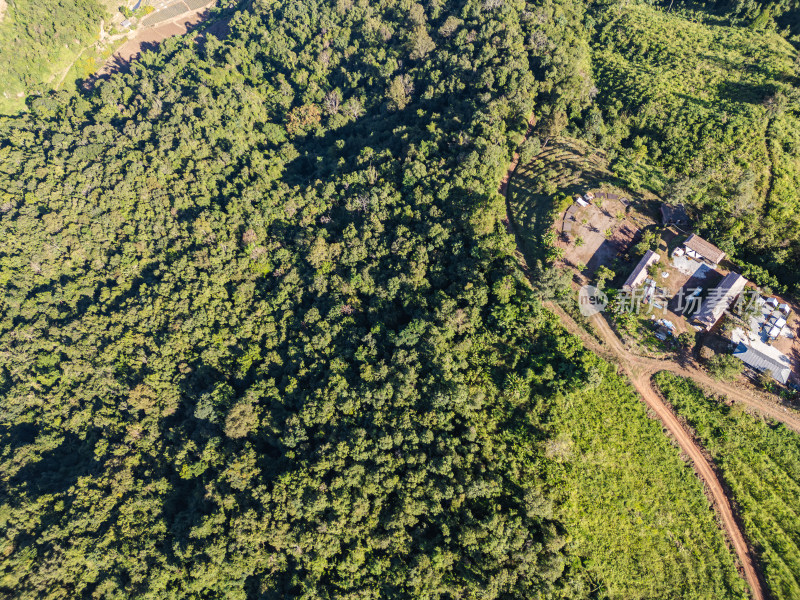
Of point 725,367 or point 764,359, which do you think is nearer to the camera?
point 725,367

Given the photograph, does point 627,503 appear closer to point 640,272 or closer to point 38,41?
point 640,272

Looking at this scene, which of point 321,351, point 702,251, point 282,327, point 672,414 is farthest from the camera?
point 282,327

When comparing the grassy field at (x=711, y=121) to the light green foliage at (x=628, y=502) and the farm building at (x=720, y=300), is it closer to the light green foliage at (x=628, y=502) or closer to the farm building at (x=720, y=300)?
the farm building at (x=720, y=300)

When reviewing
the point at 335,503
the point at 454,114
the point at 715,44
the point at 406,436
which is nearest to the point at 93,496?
the point at 335,503

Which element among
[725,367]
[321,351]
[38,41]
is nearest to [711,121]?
[725,367]

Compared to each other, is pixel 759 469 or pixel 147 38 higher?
pixel 147 38

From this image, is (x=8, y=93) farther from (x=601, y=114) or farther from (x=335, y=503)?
(x=601, y=114)

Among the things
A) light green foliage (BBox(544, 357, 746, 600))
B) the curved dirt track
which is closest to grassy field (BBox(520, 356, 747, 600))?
light green foliage (BBox(544, 357, 746, 600))
